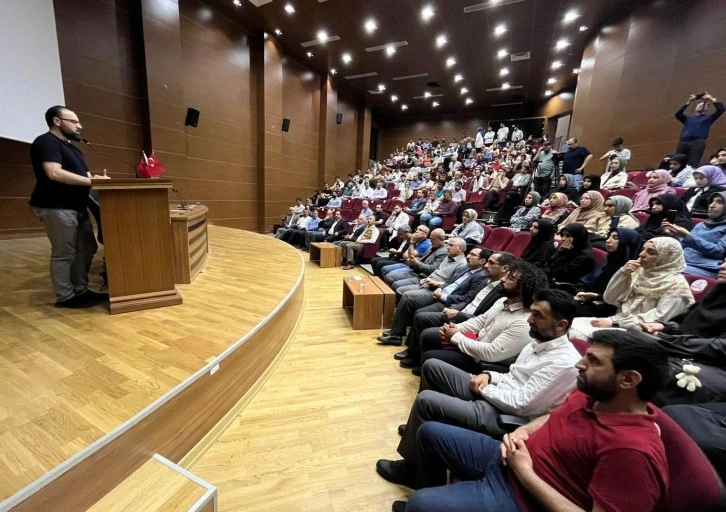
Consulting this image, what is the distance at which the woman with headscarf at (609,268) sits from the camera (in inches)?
77.2

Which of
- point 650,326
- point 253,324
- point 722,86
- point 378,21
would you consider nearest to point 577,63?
point 722,86

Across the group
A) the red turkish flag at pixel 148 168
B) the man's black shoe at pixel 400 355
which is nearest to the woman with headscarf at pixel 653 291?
the man's black shoe at pixel 400 355

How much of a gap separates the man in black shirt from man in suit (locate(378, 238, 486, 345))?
2.05 metres

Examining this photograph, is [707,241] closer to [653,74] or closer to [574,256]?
[574,256]

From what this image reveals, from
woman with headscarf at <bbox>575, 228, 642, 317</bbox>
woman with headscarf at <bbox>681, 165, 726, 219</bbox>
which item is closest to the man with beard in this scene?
woman with headscarf at <bbox>575, 228, 642, 317</bbox>

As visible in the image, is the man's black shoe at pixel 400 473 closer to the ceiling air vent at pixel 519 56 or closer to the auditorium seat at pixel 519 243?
the auditorium seat at pixel 519 243

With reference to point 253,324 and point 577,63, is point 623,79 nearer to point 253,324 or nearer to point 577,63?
point 577,63

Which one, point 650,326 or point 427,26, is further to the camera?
point 427,26

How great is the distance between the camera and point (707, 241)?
212 cm

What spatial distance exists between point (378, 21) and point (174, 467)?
7076 mm

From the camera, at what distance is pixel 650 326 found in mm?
1521

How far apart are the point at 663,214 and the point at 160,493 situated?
345cm

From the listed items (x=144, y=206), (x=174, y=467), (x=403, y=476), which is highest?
(x=144, y=206)

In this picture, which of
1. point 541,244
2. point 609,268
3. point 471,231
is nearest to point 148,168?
point 471,231
